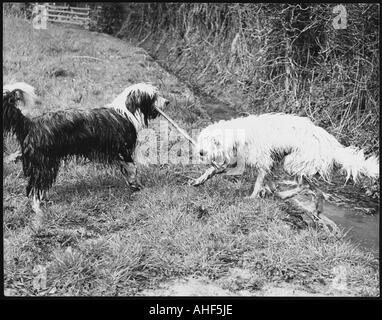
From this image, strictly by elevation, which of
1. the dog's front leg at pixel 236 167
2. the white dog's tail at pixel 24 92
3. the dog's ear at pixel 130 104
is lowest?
the dog's front leg at pixel 236 167

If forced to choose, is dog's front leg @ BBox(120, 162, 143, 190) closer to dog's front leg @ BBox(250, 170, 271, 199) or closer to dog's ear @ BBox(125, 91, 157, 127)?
dog's ear @ BBox(125, 91, 157, 127)

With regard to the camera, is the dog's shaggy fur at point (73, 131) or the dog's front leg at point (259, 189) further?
the dog's front leg at point (259, 189)

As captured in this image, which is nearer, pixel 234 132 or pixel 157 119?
pixel 234 132

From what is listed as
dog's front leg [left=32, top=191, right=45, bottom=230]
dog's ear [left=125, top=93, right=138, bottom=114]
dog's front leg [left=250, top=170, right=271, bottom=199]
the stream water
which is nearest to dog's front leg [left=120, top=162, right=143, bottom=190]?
dog's ear [left=125, top=93, right=138, bottom=114]

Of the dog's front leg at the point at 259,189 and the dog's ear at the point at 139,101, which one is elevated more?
the dog's ear at the point at 139,101

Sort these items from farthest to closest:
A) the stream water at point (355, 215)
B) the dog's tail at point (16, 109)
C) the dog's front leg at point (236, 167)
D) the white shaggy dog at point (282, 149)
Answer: the dog's front leg at point (236, 167)
the white shaggy dog at point (282, 149)
the stream water at point (355, 215)
the dog's tail at point (16, 109)

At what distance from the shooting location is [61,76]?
722cm

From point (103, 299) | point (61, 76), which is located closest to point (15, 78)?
point (61, 76)

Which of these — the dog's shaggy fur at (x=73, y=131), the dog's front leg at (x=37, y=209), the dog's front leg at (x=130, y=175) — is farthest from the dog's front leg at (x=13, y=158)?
the dog's front leg at (x=130, y=175)

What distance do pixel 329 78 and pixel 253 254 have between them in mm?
2952

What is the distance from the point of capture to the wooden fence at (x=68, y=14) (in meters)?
8.47

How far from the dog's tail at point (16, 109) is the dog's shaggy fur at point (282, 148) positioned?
165 centimetres

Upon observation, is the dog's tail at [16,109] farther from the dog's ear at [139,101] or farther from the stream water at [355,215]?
the stream water at [355,215]
